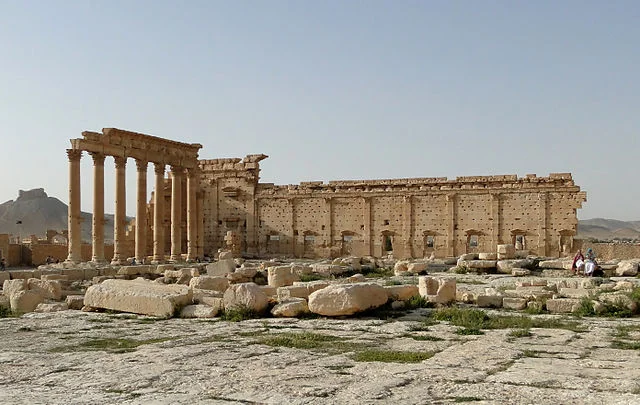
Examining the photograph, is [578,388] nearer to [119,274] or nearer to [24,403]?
[24,403]

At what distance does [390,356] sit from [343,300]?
3.77 metres

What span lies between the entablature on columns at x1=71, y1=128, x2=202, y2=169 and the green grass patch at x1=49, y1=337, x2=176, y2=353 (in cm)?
2333

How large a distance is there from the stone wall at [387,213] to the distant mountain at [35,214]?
7016 centimetres

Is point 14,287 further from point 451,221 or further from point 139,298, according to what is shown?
point 451,221

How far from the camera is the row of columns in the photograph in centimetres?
3164

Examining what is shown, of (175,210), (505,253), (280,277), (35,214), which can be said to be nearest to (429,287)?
(280,277)

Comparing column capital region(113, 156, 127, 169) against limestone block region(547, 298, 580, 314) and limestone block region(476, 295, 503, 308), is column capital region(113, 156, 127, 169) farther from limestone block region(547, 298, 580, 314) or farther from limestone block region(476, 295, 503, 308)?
limestone block region(547, 298, 580, 314)

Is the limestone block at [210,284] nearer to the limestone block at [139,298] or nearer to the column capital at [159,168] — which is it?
the limestone block at [139,298]

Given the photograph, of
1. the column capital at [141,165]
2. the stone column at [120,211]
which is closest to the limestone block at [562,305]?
the stone column at [120,211]

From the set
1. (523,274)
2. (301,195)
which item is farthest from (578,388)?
(301,195)

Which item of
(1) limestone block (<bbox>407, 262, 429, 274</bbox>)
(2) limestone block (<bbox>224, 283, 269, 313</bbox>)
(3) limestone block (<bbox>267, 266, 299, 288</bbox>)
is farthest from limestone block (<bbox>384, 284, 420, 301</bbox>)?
(1) limestone block (<bbox>407, 262, 429, 274</bbox>)

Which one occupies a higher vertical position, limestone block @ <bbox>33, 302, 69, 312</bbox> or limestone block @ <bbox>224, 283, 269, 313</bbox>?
limestone block @ <bbox>224, 283, 269, 313</bbox>

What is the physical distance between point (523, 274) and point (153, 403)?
19.1m

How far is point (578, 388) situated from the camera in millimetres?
6543
